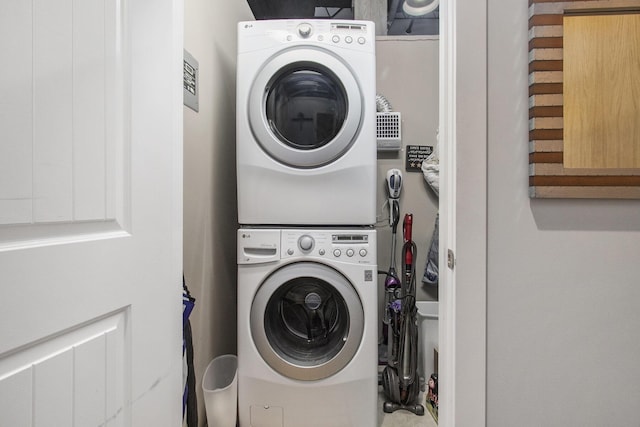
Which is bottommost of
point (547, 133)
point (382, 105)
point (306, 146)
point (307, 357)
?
point (307, 357)

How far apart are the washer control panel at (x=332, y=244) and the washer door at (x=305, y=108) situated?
31cm

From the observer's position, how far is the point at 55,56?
1.79ft

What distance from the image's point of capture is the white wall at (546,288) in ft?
2.77

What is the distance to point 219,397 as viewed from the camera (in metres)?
1.39

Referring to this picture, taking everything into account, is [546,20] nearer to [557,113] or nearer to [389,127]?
[557,113]

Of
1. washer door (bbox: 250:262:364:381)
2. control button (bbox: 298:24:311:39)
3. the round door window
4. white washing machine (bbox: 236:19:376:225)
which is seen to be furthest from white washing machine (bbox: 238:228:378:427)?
control button (bbox: 298:24:311:39)

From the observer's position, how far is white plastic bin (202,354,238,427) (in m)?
1.39

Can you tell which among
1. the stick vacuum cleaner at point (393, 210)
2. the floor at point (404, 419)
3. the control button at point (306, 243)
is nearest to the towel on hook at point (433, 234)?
the stick vacuum cleaner at point (393, 210)

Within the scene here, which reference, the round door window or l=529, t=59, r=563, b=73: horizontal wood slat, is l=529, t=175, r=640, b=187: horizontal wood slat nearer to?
l=529, t=59, r=563, b=73: horizontal wood slat

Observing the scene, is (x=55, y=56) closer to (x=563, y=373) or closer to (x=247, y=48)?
(x=247, y=48)

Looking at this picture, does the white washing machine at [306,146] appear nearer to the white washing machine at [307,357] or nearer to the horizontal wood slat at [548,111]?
the white washing machine at [307,357]

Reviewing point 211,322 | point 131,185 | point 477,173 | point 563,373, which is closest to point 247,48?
point 131,185

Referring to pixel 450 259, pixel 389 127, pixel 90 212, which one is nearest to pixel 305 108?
pixel 389 127

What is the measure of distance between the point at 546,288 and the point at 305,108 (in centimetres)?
117
